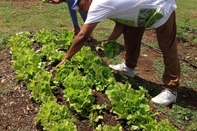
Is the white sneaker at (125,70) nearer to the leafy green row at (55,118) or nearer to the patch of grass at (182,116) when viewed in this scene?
the patch of grass at (182,116)

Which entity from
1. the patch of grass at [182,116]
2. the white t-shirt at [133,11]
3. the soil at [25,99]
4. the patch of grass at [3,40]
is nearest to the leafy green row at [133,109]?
the soil at [25,99]

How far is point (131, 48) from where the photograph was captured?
192 inches

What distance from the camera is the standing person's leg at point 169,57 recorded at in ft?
13.9

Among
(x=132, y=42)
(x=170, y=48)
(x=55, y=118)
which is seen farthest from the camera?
(x=132, y=42)

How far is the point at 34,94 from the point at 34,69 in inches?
18.7

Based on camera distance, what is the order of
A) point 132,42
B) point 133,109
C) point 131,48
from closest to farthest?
→ 1. point 133,109
2. point 132,42
3. point 131,48

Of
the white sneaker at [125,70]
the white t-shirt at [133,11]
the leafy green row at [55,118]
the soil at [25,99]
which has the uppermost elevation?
the white t-shirt at [133,11]

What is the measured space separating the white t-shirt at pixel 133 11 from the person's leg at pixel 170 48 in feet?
0.42

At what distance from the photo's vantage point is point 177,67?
4.41 metres

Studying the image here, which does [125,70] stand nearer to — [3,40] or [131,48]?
[131,48]

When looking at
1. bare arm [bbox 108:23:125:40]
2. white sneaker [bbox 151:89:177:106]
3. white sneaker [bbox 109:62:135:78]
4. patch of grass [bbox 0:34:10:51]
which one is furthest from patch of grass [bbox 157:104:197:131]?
patch of grass [bbox 0:34:10:51]

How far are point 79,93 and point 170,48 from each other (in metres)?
1.42

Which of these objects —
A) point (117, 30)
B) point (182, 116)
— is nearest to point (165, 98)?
point (182, 116)

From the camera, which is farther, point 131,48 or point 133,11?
point 131,48
